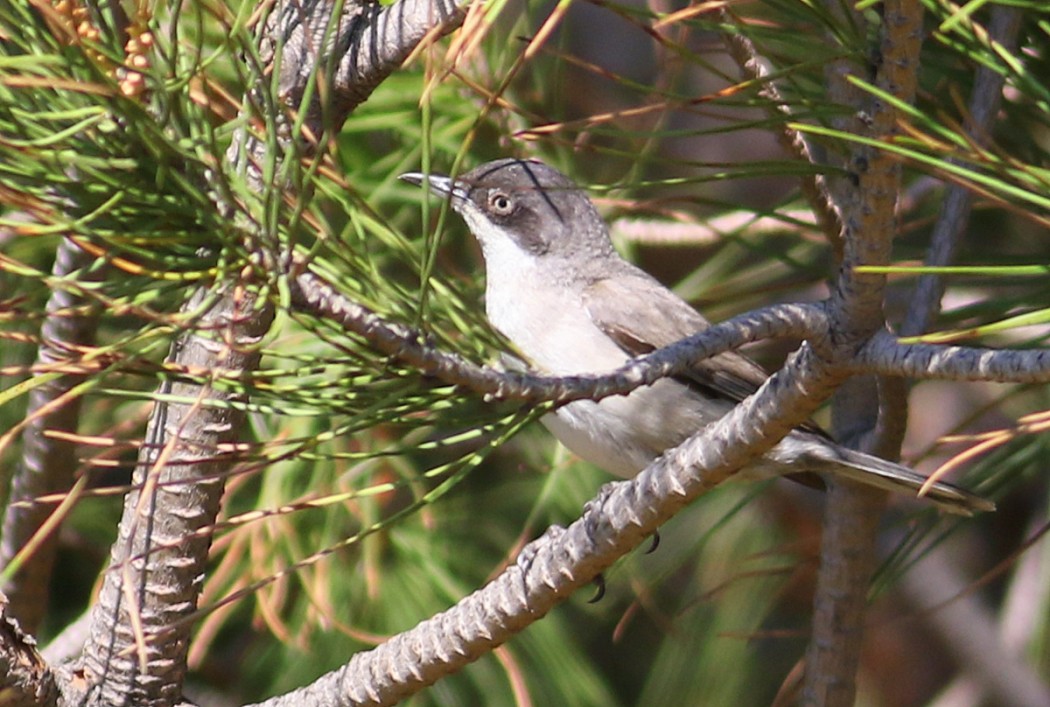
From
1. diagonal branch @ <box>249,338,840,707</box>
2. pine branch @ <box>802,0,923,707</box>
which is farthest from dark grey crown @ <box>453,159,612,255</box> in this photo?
diagonal branch @ <box>249,338,840,707</box>

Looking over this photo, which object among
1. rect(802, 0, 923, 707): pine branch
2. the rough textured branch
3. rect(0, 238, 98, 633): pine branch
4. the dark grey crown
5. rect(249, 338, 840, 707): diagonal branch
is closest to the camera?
the rough textured branch

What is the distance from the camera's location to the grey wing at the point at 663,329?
372 cm

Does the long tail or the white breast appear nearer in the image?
the long tail

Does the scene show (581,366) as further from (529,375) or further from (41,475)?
(529,375)

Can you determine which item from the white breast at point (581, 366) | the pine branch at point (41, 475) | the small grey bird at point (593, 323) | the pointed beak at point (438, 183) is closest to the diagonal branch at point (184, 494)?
the pine branch at point (41, 475)

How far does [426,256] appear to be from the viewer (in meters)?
1.84

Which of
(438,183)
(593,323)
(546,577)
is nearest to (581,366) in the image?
(593,323)

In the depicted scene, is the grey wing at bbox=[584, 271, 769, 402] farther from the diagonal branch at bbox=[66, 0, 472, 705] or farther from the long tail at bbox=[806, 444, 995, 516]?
the diagonal branch at bbox=[66, 0, 472, 705]

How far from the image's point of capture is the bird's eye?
379 cm

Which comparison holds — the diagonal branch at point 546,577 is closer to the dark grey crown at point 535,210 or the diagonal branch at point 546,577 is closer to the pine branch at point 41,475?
the pine branch at point 41,475

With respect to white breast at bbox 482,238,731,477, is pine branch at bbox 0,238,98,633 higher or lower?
lower

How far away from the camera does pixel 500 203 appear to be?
12.6ft

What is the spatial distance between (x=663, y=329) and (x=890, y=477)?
0.85 meters

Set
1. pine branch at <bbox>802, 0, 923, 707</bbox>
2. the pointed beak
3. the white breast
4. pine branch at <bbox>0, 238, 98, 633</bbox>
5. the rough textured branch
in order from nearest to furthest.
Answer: the rough textured branch
pine branch at <bbox>802, 0, 923, 707</bbox>
pine branch at <bbox>0, 238, 98, 633</bbox>
the pointed beak
the white breast
